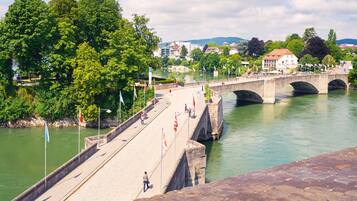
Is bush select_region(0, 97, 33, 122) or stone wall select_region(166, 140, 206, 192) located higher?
bush select_region(0, 97, 33, 122)

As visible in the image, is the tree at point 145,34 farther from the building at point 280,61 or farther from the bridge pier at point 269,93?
the building at point 280,61

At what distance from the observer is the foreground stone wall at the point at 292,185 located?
4.77m

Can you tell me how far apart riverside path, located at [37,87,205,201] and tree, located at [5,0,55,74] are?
17.5 metres

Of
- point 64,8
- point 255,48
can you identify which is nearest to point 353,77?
point 64,8

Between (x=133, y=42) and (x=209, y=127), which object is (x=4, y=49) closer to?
(x=133, y=42)

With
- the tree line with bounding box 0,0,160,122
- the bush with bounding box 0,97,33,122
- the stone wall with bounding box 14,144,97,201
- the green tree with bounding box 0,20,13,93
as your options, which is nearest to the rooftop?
the tree line with bounding box 0,0,160,122

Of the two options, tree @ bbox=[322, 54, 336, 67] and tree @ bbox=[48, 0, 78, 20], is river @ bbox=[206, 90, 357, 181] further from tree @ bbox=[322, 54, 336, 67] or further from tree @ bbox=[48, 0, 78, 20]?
tree @ bbox=[322, 54, 336, 67]

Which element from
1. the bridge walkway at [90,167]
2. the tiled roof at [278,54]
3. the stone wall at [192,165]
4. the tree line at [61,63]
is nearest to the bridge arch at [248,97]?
the tree line at [61,63]

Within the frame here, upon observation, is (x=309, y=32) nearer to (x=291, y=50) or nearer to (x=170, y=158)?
(x=291, y=50)

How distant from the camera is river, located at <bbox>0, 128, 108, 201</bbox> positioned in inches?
1180

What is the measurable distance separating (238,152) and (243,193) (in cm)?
3487

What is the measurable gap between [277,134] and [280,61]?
101 meters

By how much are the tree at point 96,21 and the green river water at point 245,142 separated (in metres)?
12.0

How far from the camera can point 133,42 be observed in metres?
52.6
